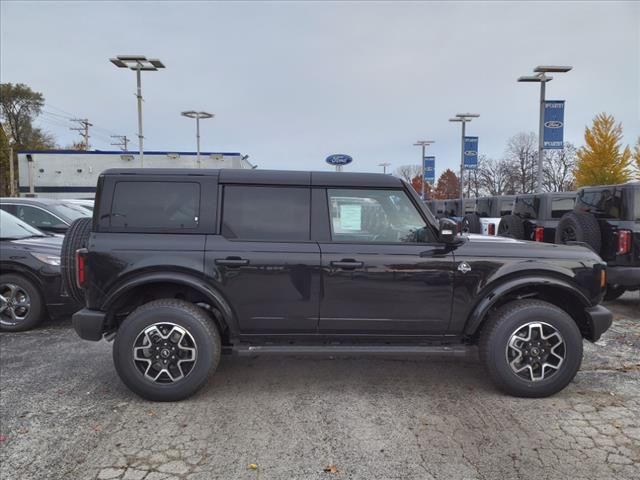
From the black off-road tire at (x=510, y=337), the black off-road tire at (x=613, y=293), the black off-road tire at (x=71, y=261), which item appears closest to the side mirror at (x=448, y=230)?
the black off-road tire at (x=510, y=337)

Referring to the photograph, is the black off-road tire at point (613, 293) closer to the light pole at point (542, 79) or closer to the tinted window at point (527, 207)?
the tinted window at point (527, 207)

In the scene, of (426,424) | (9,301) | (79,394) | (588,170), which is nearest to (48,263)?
(9,301)

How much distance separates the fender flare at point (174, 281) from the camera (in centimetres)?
349

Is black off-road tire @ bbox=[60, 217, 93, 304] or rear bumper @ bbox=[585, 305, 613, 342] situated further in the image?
black off-road tire @ bbox=[60, 217, 93, 304]

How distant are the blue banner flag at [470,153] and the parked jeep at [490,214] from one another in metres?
9.82

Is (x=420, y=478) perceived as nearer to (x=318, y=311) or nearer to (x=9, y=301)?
(x=318, y=311)

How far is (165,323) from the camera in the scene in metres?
3.51

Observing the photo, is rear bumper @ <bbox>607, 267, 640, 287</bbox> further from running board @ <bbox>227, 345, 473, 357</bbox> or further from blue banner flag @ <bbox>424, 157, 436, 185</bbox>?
blue banner flag @ <bbox>424, 157, 436, 185</bbox>

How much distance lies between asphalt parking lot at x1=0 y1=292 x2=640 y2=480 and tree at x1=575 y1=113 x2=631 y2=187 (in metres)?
47.5

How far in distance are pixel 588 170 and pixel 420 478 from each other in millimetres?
50841

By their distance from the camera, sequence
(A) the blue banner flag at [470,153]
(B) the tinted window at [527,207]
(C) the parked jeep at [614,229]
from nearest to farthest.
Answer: (C) the parked jeep at [614,229]
(B) the tinted window at [527,207]
(A) the blue banner flag at [470,153]

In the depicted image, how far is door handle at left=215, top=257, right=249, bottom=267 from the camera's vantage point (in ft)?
11.6

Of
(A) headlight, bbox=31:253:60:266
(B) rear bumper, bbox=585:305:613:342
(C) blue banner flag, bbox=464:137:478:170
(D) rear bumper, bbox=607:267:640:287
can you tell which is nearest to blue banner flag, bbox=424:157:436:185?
(C) blue banner flag, bbox=464:137:478:170

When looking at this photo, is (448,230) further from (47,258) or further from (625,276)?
(47,258)
